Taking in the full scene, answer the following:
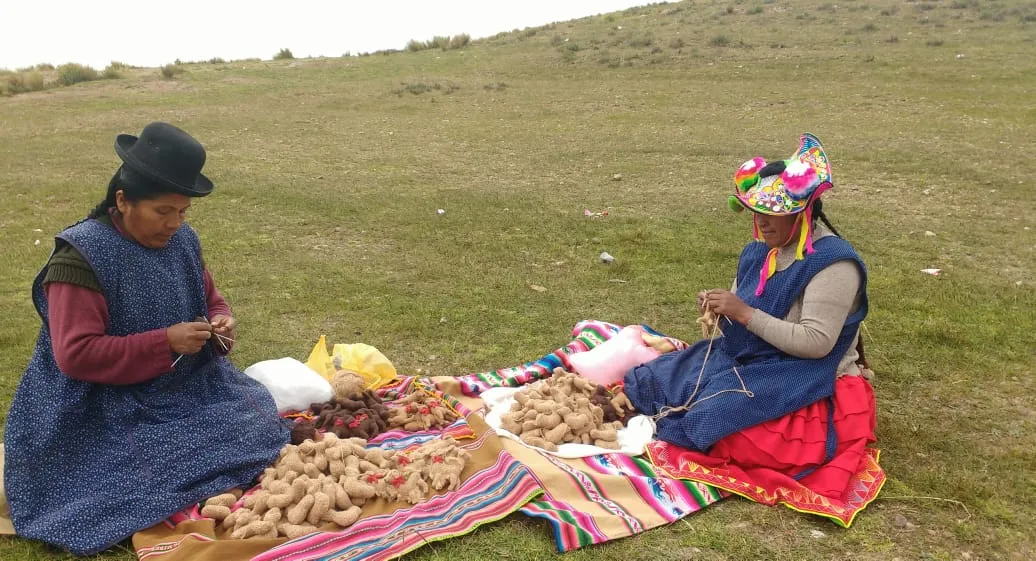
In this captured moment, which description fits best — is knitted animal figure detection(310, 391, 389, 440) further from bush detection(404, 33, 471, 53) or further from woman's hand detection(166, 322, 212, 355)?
bush detection(404, 33, 471, 53)

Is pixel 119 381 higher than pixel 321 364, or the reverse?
pixel 119 381

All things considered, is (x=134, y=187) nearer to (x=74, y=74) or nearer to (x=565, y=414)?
(x=565, y=414)

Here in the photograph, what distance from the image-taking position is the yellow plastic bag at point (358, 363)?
4.57 meters

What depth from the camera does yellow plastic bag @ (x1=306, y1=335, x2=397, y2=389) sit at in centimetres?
457

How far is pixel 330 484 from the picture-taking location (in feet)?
10.8

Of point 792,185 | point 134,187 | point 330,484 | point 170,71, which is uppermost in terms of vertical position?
point 170,71

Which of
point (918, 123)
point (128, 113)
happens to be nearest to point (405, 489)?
point (918, 123)

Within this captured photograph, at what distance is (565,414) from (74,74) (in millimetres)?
21543

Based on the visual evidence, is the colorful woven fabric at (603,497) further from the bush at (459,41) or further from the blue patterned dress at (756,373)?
the bush at (459,41)

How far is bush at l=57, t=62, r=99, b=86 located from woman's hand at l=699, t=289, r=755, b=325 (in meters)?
21.4

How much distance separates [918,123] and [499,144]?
6888 mm

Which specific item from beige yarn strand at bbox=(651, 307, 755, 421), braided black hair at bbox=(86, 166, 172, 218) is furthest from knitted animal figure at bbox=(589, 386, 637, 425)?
braided black hair at bbox=(86, 166, 172, 218)

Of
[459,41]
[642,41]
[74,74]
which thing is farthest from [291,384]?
[459,41]

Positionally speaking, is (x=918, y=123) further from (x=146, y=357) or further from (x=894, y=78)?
(x=146, y=357)
